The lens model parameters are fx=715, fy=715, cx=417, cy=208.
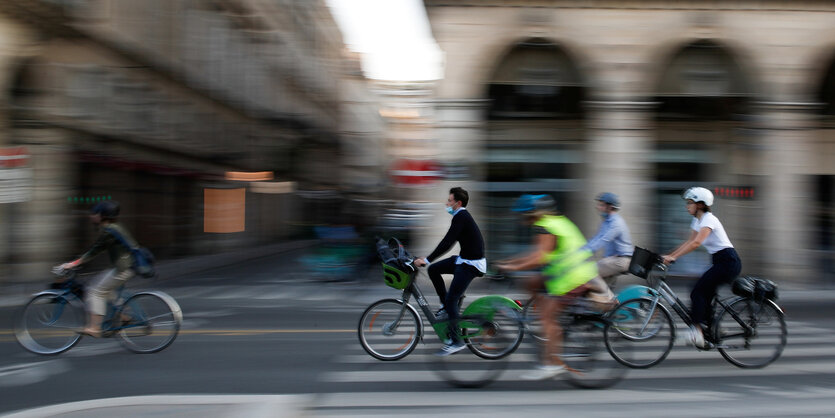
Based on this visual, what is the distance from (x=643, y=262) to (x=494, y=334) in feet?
5.44

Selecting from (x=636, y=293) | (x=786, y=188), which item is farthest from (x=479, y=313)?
(x=786, y=188)

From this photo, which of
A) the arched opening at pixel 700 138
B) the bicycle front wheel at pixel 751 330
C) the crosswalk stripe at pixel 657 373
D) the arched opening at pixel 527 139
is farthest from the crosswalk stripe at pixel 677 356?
the arched opening at pixel 527 139

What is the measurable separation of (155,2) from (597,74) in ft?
43.7

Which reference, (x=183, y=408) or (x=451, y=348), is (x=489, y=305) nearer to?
(x=451, y=348)

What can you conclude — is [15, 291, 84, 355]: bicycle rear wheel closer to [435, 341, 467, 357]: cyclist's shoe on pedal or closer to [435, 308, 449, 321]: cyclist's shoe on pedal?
[435, 308, 449, 321]: cyclist's shoe on pedal

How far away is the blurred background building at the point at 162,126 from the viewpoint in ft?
51.3

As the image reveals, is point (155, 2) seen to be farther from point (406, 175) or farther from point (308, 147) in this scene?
point (308, 147)

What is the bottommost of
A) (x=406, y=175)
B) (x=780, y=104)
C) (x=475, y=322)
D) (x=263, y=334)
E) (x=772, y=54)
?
(x=263, y=334)

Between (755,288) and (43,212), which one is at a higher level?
(755,288)

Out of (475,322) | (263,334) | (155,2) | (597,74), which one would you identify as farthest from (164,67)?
(475,322)

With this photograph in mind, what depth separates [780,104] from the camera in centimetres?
1539

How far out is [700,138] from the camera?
1652 centimetres

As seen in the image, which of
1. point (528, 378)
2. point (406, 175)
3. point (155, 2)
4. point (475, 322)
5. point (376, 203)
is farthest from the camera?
point (155, 2)

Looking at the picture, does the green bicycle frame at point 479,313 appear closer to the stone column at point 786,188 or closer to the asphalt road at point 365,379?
the asphalt road at point 365,379
